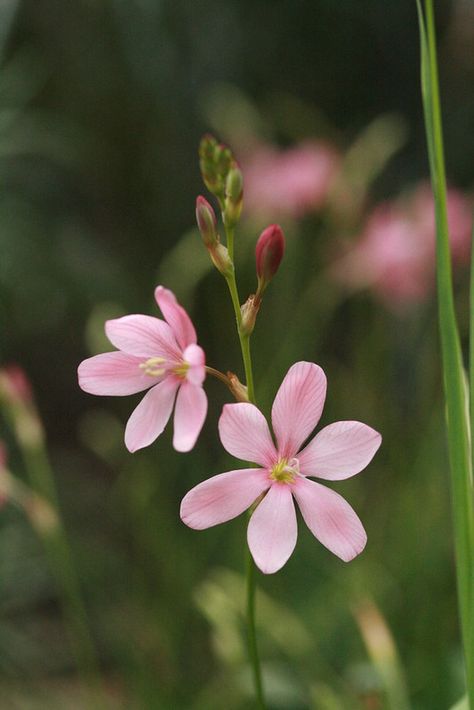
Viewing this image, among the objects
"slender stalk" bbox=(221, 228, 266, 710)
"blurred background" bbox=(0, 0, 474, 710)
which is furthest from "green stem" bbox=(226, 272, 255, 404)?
"blurred background" bbox=(0, 0, 474, 710)

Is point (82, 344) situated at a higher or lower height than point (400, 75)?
lower

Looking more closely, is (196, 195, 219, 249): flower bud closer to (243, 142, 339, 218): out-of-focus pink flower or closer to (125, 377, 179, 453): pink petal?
(125, 377, 179, 453): pink petal

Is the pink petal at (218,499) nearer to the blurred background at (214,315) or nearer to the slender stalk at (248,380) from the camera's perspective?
the slender stalk at (248,380)

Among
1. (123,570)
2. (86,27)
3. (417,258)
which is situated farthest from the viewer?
(86,27)

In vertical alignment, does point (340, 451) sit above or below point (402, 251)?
below

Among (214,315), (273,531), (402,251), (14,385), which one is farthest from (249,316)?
(214,315)

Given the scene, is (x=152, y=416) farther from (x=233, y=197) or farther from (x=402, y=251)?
(x=402, y=251)

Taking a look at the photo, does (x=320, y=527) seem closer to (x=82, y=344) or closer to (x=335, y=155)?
(x=335, y=155)

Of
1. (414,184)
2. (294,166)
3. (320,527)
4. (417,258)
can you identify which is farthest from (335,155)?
(320,527)
